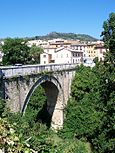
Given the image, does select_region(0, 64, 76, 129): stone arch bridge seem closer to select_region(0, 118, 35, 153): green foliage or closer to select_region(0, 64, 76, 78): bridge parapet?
select_region(0, 64, 76, 78): bridge parapet

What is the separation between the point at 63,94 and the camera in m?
24.2

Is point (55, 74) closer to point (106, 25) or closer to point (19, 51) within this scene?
point (106, 25)

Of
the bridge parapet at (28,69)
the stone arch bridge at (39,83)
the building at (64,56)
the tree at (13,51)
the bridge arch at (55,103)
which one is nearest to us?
the bridge parapet at (28,69)

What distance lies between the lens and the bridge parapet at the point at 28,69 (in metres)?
15.3

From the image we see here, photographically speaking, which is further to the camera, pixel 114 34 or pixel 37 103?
pixel 37 103

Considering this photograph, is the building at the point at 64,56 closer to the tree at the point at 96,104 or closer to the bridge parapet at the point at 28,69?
the tree at the point at 96,104

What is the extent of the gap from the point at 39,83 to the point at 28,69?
2.08 metres

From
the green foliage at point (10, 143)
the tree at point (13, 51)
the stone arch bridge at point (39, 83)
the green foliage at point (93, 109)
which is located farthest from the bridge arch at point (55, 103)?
the green foliage at point (10, 143)

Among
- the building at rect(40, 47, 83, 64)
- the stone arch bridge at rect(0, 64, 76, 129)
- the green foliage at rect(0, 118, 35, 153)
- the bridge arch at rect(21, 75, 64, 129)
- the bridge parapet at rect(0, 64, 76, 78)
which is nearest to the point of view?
the green foliage at rect(0, 118, 35, 153)

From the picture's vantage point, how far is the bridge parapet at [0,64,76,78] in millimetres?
15339

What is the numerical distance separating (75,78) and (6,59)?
20.2 meters

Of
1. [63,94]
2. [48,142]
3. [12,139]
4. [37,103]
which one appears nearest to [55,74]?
[63,94]

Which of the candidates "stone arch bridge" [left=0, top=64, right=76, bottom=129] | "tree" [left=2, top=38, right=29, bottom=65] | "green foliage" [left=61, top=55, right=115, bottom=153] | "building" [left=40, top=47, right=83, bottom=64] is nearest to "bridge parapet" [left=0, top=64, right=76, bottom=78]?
"stone arch bridge" [left=0, top=64, right=76, bottom=129]

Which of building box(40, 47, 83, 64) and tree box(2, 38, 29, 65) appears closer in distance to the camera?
tree box(2, 38, 29, 65)
